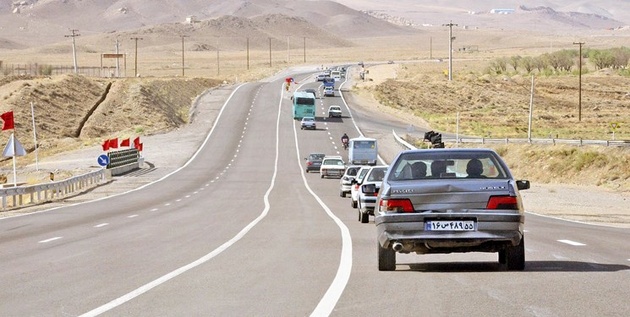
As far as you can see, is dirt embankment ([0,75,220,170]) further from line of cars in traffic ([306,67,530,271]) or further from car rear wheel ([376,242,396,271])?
line of cars in traffic ([306,67,530,271])

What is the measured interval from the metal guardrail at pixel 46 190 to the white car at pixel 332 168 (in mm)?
12862

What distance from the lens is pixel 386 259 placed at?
15.0 metres

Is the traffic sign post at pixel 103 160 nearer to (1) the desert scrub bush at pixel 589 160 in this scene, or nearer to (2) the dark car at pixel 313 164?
(2) the dark car at pixel 313 164

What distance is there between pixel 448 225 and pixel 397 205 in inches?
28.2

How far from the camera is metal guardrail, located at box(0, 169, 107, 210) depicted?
40656 mm

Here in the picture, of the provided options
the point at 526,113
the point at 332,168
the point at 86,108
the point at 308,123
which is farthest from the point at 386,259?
the point at 526,113

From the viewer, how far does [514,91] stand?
492 feet

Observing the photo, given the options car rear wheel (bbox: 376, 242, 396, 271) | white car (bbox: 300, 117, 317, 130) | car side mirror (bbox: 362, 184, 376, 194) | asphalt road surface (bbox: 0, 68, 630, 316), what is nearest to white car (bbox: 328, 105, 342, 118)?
white car (bbox: 300, 117, 317, 130)

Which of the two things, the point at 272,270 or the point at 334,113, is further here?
the point at 334,113

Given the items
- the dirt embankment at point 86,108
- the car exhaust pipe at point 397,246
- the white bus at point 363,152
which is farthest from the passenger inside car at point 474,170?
the dirt embankment at point 86,108

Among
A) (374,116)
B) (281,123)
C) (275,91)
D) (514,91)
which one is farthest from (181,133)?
(514,91)

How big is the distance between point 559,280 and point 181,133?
9081 centimetres

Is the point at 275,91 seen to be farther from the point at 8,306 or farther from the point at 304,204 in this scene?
the point at 8,306

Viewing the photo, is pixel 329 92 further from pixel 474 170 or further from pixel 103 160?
pixel 474 170
